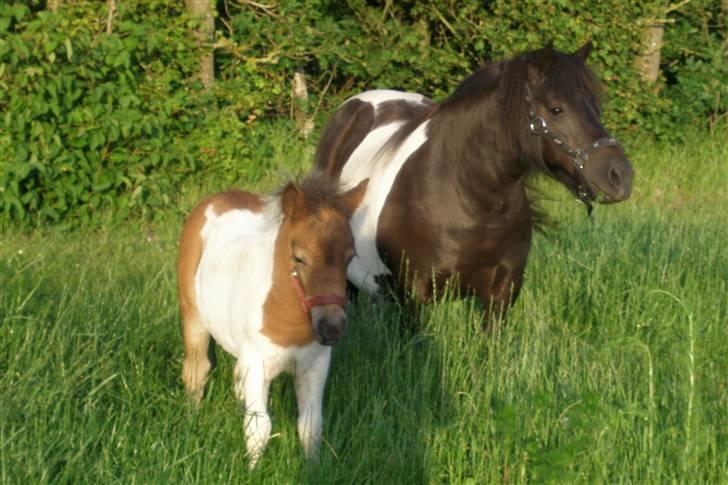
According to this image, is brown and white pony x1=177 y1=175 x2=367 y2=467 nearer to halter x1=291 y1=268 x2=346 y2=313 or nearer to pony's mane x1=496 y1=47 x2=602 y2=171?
halter x1=291 y1=268 x2=346 y2=313

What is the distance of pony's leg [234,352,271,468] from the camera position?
4.24 m

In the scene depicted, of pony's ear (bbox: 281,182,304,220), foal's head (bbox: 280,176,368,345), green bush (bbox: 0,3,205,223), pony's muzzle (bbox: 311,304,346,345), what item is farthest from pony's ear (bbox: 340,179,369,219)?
green bush (bbox: 0,3,205,223)

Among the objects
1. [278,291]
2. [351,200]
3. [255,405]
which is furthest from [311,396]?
[351,200]

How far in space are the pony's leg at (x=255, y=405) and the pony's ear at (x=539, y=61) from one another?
198cm

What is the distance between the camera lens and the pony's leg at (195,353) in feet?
16.5

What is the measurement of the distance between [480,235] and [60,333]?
2.03m

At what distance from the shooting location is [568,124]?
518 cm

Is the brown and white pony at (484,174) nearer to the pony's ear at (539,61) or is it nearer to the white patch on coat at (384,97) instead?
the pony's ear at (539,61)

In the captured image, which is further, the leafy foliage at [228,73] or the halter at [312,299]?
the leafy foliage at [228,73]

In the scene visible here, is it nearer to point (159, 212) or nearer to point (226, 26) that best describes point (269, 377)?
point (159, 212)

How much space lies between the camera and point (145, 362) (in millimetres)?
5258

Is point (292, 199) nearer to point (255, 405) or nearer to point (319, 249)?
point (319, 249)

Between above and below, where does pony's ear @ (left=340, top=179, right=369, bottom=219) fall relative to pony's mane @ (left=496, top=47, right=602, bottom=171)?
below

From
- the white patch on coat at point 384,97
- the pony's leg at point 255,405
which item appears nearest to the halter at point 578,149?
the pony's leg at point 255,405
